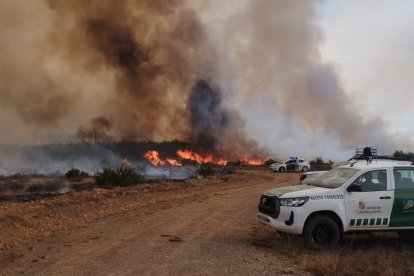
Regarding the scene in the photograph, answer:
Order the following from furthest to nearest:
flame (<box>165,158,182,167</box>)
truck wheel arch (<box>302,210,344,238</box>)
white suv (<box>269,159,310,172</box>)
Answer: flame (<box>165,158,182,167</box>) < white suv (<box>269,159,310,172</box>) < truck wheel arch (<box>302,210,344,238</box>)

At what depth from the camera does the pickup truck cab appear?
33.6 ft

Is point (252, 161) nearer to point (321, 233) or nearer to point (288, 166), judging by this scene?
point (288, 166)

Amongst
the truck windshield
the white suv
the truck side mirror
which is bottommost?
the truck side mirror

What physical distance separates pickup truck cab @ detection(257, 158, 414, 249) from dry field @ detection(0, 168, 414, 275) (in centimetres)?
45

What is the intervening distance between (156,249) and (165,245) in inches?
18.9

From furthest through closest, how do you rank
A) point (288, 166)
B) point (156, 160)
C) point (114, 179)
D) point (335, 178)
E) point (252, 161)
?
1. point (252, 161)
2. point (156, 160)
3. point (288, 166)
4. point (114, 179)
5. point (335, 178)

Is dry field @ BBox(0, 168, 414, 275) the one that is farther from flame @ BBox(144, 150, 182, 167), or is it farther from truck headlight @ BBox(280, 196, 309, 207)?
flame @ BBox(144, 150, 182, 167)

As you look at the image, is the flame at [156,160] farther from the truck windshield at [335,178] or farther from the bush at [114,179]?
the truck windshield at [335,178]

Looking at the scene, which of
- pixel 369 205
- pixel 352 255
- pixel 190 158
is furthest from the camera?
pixel 190 158

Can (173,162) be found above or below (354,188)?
above

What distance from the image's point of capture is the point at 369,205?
10414 mm

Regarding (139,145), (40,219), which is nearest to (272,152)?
(139,145)

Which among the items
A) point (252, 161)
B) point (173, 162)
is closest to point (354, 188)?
point (173, 162)

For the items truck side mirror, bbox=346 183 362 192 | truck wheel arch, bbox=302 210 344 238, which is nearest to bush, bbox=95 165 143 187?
truck wheel arch, bbox=302 210 344 238
